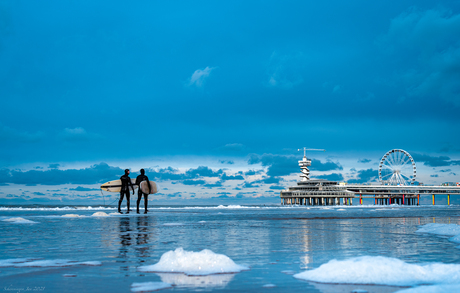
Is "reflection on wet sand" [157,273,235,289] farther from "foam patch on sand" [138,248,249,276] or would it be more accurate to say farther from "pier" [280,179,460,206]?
"pier" [280,179,460,206]

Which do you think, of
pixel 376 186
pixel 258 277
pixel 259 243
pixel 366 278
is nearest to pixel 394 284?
pixel 366 278

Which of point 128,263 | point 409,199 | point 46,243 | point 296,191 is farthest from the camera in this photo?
point 409,199

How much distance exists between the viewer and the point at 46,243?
39.2 feet

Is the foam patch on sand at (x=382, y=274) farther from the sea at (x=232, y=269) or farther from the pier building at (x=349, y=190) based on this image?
the pier building at (x=349, y=190)

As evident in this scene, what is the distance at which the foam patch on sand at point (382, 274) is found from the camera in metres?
6.36

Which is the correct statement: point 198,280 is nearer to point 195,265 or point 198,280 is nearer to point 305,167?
point 195,265

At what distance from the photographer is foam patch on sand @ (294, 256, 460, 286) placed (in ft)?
20.9

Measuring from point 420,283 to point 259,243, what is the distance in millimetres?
6065

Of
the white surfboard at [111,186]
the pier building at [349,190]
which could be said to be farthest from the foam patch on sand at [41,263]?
the pier building at [349,190]

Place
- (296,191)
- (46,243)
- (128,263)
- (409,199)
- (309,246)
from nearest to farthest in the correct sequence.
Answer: (128,263) → (309,246) → (46,243) → (296,191) → (409,199)

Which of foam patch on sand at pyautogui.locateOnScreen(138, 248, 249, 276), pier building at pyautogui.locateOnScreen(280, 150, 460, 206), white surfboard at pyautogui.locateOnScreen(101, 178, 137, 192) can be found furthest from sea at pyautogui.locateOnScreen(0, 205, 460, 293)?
pier building at pyautogui.locateOnScreen(280, 150, 460, 206)

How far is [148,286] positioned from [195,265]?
5.47 feet

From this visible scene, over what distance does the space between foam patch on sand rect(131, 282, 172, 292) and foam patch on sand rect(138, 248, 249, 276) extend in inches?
39.9

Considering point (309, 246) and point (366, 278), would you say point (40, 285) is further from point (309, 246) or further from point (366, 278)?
point (309, 246)
